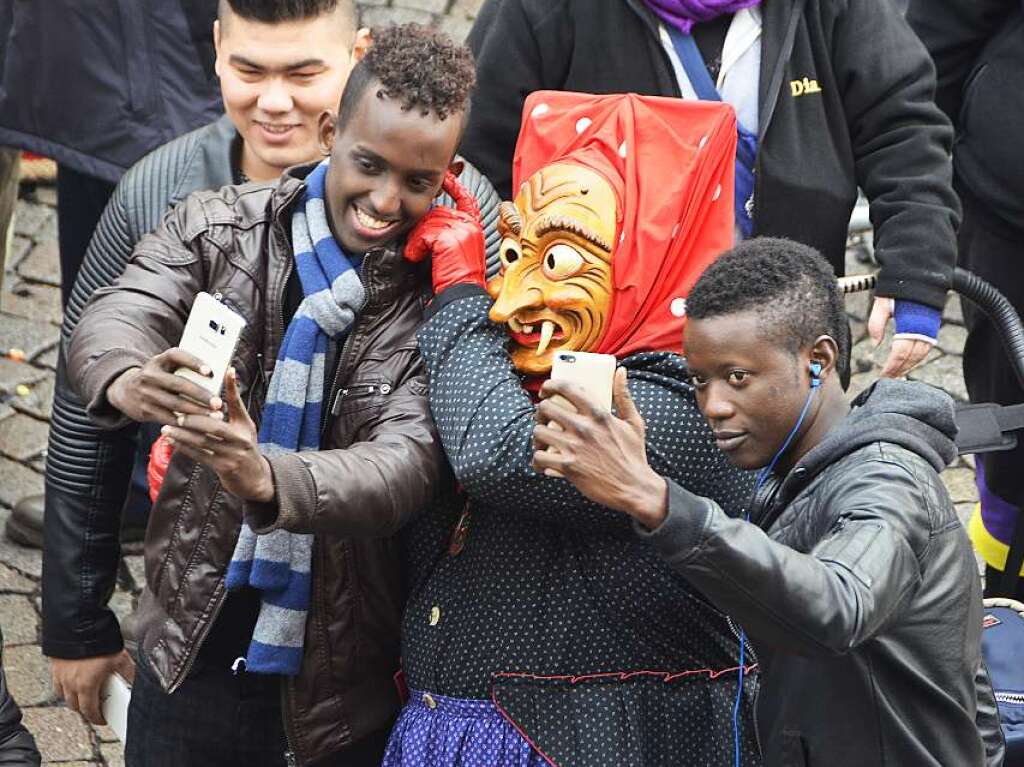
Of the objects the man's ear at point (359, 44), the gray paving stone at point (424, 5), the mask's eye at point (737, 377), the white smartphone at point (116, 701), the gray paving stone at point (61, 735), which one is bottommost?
the gray paving stone at point (61, 735)

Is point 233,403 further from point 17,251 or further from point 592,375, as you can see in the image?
point 17,251

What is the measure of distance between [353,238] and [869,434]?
3.45 ft

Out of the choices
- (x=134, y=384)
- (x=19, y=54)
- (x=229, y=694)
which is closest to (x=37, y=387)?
(x=19, y=54)

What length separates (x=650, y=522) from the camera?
258 centimetres

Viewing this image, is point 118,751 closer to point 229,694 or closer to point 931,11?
point 229,694

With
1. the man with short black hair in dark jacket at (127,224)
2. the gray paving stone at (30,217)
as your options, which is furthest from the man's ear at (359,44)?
the gray paving stone at (30,217)

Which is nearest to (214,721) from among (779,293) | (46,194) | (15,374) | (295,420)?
(295,420)

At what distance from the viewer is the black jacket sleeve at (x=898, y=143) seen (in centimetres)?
414

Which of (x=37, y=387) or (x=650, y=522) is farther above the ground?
(x=650, y=522)

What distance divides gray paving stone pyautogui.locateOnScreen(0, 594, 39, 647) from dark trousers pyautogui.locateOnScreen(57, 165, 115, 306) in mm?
970

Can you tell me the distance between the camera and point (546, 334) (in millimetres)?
3258

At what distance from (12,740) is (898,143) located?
2456 millimetres

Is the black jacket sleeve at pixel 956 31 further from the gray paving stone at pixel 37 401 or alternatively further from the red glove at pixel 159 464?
the gray paving stone at pixel 37 401

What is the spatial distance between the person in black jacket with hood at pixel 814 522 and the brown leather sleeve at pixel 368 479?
405mm
